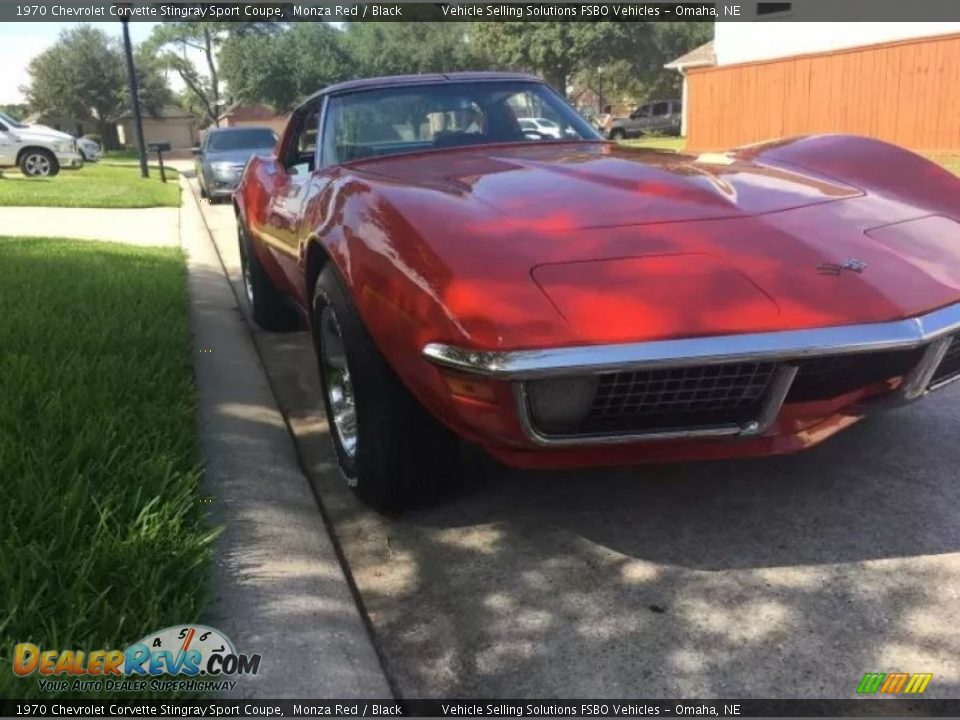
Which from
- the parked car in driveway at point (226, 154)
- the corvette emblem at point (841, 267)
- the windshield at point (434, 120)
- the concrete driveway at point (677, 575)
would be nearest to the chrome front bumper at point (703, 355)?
the corvette emblem at point (841, 267)

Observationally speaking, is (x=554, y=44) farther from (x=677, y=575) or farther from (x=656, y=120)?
(x=677, y=575)

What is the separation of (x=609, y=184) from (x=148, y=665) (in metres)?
1.88

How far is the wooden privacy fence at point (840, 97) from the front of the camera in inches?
598

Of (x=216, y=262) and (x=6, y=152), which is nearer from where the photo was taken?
(x=216, y=262)

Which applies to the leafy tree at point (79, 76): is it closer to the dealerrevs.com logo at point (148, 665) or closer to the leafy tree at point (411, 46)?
the leafy tree at point (411, 46)

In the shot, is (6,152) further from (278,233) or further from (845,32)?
(845,32)

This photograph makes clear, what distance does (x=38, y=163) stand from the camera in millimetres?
18016

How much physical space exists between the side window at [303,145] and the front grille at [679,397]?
2240mm

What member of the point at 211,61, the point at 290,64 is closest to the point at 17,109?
the point at 211,61

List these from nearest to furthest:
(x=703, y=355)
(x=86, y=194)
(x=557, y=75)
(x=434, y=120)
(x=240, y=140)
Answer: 1. (x=703, y=355)
2. (x=434, y=120)
3. (x=86, y=194)
4. (x=240, y=140)
5. (x=557, y=75)

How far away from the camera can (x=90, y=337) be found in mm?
3824

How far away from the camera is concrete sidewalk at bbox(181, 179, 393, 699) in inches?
73.7

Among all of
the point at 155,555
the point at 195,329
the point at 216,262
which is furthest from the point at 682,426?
the point at 216,262

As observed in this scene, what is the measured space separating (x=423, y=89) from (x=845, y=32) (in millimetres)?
19159
